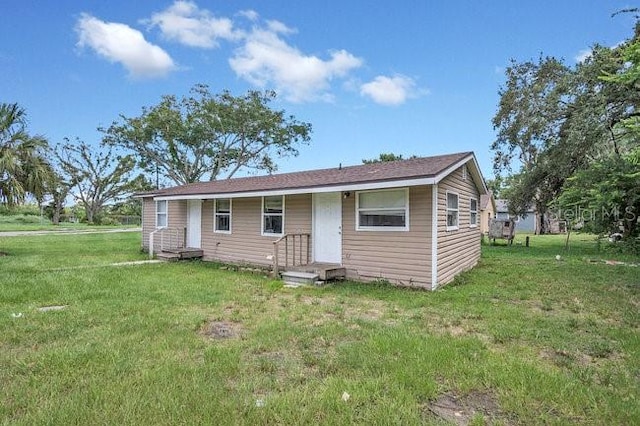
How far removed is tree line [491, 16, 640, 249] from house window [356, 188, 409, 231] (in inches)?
195

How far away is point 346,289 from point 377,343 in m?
3.56

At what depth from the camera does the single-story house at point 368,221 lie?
313 inches

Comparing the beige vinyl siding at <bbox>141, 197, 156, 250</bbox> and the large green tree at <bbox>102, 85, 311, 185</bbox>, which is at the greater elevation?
the large green tree at <bbox>102, 85, 311, 185</bbox>

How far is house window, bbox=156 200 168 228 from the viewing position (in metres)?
14.7

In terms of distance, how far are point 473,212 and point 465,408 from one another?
9673mm

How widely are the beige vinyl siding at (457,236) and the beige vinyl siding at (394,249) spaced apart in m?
0.40

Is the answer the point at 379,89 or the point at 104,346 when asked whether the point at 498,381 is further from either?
the point at 379,89

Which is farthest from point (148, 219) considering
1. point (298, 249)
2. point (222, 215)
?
point (298, 249)

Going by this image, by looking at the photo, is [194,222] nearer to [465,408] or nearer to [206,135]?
[465,408]

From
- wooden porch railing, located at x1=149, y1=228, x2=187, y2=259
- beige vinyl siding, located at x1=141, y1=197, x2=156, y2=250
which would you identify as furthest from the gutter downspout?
beige vinyl siding, located at x1=141, y1=197, x2=156, y2=250

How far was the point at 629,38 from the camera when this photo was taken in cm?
1384

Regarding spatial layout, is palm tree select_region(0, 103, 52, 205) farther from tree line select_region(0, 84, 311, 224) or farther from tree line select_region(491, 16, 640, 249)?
tree line select_region(491, 16, 640, 249)

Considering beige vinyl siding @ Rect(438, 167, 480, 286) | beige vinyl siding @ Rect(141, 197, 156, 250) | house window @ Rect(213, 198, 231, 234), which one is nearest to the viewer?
beige vinyl siding @ Rect(438, 167, 480, 286)

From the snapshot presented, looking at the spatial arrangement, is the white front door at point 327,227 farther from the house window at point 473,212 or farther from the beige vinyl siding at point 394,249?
the house window at point 473,212
